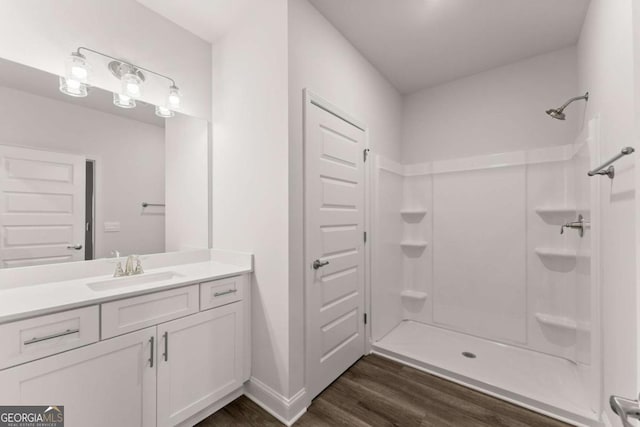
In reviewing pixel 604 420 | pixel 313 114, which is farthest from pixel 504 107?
pixel 604 420

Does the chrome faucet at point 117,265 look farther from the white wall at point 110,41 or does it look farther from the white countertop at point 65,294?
the white wall at point 110,41

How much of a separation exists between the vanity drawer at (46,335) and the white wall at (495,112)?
10.0ft

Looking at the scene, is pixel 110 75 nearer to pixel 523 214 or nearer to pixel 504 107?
pixel 504 107

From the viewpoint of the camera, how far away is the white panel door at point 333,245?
1.82 meters

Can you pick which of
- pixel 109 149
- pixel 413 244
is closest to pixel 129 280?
pixel 109 149

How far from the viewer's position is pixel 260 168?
71.3 inches

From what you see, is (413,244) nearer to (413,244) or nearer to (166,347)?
(413,244)

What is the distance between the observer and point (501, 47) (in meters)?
2.29

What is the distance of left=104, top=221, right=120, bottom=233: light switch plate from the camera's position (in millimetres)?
1721

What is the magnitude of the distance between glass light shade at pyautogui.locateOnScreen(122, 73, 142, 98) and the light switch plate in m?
0.83

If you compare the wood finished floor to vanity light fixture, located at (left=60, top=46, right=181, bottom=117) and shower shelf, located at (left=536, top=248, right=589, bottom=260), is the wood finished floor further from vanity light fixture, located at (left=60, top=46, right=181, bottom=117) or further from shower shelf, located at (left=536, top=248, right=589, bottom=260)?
vanity light fixture, located at (left=60, top=46, right=181, bottom=117)

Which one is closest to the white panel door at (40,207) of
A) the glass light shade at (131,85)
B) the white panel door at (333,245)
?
the glass light shade at (131,85)

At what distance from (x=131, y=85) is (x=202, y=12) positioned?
0.73 meters

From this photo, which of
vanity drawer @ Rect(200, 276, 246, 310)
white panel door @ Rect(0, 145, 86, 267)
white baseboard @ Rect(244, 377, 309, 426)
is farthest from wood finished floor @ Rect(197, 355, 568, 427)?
white panel door @ Rect(0, 145, 86, 267)
